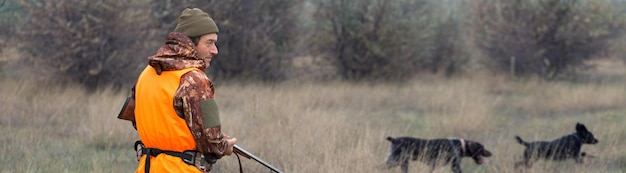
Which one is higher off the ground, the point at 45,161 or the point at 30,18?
the point at 30,18

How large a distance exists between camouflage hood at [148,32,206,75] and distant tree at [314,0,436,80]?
14.9 meters

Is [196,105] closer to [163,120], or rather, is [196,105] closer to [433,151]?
[163,120]

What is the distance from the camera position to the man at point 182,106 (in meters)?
3.66

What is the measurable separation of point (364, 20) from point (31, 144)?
11331 millimetres

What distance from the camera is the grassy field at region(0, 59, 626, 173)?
7395 millimetres

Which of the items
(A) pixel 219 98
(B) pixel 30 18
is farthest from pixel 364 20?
(B) pixel 30 18

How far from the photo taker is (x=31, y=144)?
27.6 feet

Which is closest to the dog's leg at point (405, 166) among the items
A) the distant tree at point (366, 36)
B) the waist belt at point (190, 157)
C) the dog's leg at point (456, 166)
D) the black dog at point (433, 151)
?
the black dog at point (433, 151)

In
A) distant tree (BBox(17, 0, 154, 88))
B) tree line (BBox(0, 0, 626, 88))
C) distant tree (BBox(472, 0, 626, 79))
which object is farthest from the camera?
distant tree (BBox(472, 0, 626, 79))

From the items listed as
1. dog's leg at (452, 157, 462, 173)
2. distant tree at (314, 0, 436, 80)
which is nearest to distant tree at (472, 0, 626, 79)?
distant tree at (314, 0, 436, 80)

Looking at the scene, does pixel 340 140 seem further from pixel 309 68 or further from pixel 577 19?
pixel 577 19

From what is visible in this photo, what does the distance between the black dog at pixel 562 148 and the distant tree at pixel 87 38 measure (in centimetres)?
800

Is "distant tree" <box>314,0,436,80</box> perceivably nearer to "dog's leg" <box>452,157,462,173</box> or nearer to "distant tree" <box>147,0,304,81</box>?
"distant tree" <box>147,0,304,81</box>

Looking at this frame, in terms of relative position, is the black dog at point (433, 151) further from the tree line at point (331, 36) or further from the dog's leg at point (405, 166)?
the tree line at point (331, 36)
